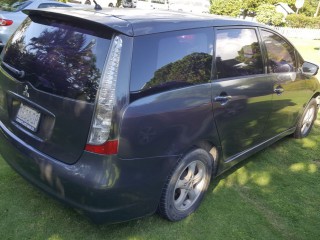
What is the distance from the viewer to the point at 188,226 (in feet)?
9.73

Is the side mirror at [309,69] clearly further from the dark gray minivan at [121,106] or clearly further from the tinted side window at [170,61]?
the tinted side window at [170,61]

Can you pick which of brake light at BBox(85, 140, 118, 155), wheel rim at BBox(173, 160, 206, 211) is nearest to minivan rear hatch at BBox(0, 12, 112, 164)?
brake light at BBox(85, 140, 118, 155)

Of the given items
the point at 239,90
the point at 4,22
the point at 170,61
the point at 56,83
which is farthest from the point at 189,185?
the point at 4,22

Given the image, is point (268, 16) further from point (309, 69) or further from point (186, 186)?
point (186, 186)

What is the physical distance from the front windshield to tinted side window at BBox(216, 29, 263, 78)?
6172mm

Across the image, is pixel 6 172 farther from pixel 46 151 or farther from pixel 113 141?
pixel 113 141

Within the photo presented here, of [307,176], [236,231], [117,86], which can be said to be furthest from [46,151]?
[307,176]

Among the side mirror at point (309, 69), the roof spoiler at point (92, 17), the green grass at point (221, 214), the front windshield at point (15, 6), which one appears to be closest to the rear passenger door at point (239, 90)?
the green grass at point (221, 214)

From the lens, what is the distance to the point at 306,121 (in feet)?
17.3

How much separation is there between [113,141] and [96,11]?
1.11 meters

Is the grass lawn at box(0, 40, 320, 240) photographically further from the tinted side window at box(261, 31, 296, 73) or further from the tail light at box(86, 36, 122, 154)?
the tinted side window at box(261, 31, 296, 73)

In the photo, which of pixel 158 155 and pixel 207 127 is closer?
pixel 158 155

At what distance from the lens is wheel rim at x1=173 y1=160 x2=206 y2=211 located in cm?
298

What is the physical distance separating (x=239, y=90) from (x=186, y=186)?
3.31 ft
